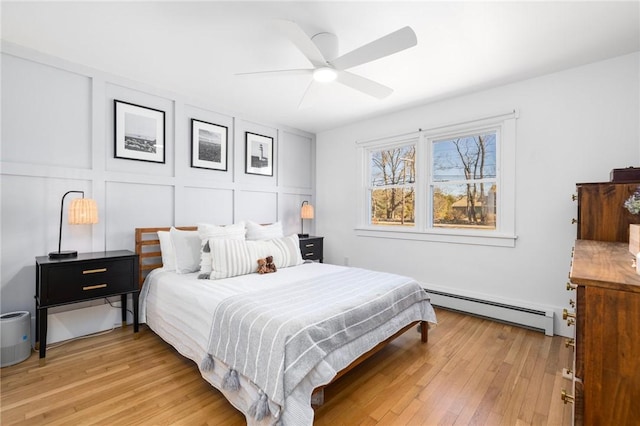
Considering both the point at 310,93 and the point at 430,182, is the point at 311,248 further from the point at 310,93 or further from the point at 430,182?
the point at 310,93

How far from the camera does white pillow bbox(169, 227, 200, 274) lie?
2.85 m

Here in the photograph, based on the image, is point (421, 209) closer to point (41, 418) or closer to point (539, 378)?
point (539, 378)

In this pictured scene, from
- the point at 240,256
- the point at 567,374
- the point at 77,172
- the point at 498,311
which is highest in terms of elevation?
the point at 77,172

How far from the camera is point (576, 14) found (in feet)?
6.55

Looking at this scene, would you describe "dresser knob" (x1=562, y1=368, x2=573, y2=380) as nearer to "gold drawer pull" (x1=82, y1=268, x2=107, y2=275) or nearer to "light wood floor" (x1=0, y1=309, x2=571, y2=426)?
"light wood floor" (x1=0, y1=309, x2=571, y2=426)

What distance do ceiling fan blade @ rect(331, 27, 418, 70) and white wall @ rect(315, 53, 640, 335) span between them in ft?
6.36

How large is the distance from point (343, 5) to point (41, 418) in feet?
10.3

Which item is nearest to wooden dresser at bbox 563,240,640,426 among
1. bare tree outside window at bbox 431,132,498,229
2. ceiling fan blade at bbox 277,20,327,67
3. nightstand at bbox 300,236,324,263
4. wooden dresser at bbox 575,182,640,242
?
wooden dresser at bbox 575,182,640,242

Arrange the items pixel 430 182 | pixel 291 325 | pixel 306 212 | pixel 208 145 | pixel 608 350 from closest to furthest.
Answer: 1. pixel 608 350
2. pixel 291 325
3. pixel 208 145
4. pixel 430 182
5. pixel 306 212

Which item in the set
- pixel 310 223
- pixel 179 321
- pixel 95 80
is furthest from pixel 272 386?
pixel 310 223

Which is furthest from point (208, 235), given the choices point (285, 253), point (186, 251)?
point (285, 253)

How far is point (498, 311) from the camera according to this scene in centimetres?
311

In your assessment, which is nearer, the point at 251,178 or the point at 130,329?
the point at 130,329

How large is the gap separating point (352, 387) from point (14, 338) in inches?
103
